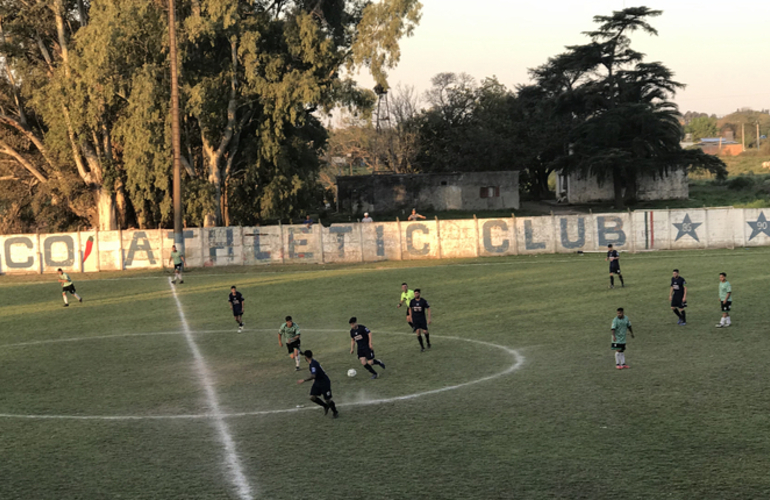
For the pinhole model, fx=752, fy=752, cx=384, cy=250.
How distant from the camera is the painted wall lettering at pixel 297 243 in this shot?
48312 millimetres

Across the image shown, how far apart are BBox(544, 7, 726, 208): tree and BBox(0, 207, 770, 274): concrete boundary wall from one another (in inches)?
951

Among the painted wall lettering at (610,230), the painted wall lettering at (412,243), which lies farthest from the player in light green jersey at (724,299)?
the painted wall lettering at (412,243)

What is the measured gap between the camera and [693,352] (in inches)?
748

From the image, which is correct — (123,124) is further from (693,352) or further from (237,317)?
(693,352)

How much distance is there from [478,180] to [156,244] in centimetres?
3838

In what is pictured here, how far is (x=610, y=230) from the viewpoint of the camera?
155 feet

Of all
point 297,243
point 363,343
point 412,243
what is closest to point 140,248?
point 297,243

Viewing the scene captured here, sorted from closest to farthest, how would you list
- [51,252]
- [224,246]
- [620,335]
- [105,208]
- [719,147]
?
[620,335]
[224,246]
[51,252]
[105,208]
[719,147]

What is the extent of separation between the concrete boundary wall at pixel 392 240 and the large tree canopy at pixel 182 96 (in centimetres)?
505

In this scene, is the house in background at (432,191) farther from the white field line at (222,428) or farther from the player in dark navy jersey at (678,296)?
the player in dark navy jersey at (678,296)

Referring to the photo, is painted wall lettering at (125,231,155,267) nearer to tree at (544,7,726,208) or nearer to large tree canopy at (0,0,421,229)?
large tree canopy at (0,0,421,229)

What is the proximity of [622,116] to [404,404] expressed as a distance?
63.0 m

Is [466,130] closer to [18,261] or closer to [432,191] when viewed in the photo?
[432,191]

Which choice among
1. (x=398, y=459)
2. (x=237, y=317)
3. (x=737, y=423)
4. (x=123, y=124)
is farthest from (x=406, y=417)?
(x=123, y=124)
